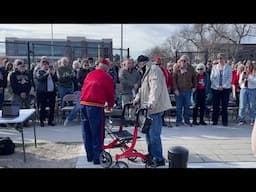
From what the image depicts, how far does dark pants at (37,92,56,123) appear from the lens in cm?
866

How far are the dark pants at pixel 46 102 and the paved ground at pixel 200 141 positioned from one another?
1.24 ft

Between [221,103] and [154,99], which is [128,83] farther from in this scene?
[154,99]

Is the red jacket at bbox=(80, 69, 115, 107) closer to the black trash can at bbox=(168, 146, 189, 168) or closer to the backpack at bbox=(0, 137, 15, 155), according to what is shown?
the black trash can at bbox=(168, 146, 189, 168)

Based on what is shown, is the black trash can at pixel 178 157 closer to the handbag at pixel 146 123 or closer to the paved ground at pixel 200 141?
the handbag at pixel 146 123

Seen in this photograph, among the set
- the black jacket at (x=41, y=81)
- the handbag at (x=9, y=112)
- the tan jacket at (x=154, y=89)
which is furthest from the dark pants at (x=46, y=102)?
the tan jacket at (x=154, y=89)

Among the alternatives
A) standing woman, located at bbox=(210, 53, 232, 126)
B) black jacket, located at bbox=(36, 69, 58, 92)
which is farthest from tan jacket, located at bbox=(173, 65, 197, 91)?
black jacket, located at bbox=(36, 69, 58, 92)

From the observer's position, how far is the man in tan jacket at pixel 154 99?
16.6ft

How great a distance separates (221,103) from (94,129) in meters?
4.52

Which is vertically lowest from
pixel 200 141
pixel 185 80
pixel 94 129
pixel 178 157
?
pixel 200 141

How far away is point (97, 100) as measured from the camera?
17.2 ft

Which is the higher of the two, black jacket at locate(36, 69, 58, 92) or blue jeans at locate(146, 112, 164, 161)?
black jacket at locate(36, 69, 58, 92)

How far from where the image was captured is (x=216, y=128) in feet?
27.3

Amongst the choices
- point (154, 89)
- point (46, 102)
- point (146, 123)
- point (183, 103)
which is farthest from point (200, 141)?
point (46, 102)
